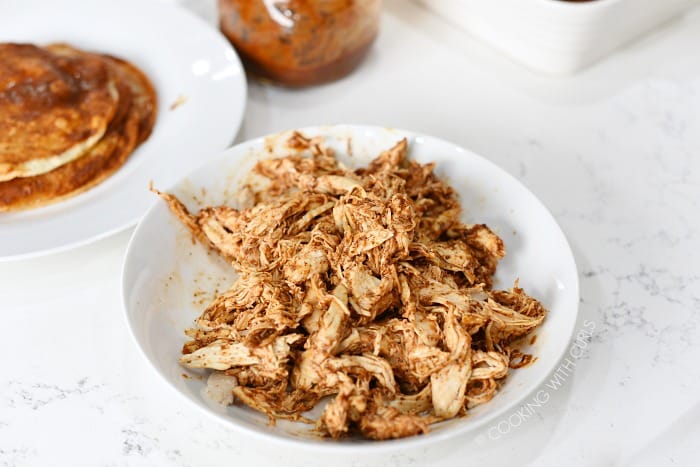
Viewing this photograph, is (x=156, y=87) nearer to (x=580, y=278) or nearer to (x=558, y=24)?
(x=558, y=24)

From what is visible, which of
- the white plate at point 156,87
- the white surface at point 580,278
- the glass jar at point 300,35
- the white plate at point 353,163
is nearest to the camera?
the white plate at point 353,163

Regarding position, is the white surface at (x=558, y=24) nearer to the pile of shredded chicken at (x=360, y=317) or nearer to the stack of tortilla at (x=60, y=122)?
the pile of shredded chicken at (x=360, y=317)

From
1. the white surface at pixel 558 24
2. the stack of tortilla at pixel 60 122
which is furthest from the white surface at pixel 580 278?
the stack of tortilla at pixel 60 122

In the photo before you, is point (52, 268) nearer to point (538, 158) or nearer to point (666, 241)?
point (538, 158)

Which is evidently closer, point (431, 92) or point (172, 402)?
point (172, 402)

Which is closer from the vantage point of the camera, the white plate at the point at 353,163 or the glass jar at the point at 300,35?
the white plate at the point at 353,163

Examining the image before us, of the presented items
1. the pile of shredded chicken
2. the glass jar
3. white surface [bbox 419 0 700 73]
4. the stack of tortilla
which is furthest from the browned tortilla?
white surface [bbox 419 0 700 73]

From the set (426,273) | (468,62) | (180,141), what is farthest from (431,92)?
(426,273)

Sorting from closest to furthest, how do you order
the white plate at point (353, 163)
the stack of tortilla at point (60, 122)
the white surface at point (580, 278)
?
the white plate at point (353, 163), the white surface at point (580, 278), the stack of tortilla at point (60, 122)
